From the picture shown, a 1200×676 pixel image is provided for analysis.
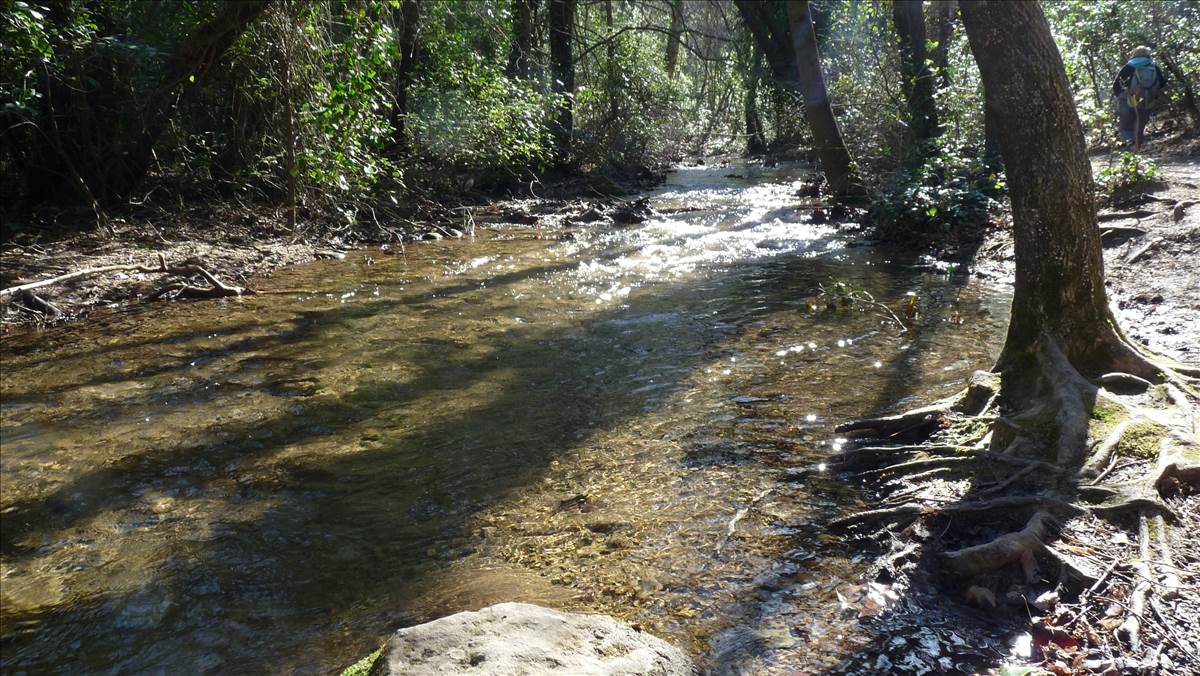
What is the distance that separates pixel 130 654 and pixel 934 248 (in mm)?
11266

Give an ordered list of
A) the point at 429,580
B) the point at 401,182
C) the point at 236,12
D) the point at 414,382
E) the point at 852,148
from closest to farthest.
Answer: the point at 429,580 < the point at 414,382 < the point at 236,12 < the point at 401,182 < the point at 852,148

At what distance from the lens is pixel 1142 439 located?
423 cm

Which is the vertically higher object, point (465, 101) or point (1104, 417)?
point (465, 101)

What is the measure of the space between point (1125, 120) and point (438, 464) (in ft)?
48.8

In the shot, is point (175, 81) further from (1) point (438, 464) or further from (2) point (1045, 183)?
(2) point (1045, 183)

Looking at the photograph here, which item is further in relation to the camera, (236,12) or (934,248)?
(934,248)

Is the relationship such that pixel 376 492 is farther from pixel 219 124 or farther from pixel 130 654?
pixel 219 124

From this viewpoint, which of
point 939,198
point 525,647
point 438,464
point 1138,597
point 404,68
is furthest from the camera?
point 404,68

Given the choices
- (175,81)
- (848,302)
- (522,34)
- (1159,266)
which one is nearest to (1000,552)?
(848,302)

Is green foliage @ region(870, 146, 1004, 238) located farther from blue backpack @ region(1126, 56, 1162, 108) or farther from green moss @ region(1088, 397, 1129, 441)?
green moss @ region(1088, 397, 1129, 441)

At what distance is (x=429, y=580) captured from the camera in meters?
4.19

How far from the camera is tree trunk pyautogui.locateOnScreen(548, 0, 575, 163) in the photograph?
864 inches

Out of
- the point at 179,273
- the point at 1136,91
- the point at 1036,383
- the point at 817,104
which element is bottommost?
the point at 1036,383

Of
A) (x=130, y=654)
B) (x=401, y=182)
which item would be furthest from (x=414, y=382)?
(x=401, y=182)
